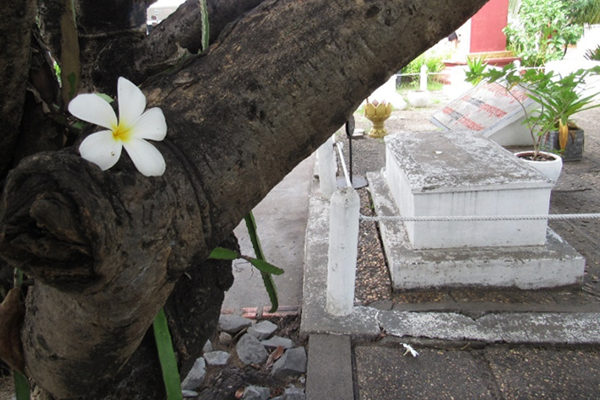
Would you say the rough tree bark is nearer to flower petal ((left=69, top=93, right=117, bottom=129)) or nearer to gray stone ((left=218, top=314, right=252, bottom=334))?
flower petal ((left=69, top=93, right=117, bottom=129))

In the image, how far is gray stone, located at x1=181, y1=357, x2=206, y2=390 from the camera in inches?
98.7

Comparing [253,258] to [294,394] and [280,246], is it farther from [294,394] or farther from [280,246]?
[280,246]

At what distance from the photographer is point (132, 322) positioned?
90cm

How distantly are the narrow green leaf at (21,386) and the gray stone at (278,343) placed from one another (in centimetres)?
175

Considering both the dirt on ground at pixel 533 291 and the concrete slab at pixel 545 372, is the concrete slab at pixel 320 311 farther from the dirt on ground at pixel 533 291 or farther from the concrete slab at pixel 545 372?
the concrete slab at pixel 545 372

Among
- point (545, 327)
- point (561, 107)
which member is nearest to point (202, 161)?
point (545, 327)

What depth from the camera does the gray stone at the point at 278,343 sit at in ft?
9.25

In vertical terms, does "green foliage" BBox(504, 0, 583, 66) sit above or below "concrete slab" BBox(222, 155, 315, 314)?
above

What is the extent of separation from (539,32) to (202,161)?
1165 cm

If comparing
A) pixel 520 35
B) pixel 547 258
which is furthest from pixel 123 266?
pixel 520 35

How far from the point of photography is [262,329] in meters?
2.98

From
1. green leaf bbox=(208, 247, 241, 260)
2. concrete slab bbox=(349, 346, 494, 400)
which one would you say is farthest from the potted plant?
green leaf bbox=(208, 247, 241, 260)

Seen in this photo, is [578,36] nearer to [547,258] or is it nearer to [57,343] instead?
[547,258]

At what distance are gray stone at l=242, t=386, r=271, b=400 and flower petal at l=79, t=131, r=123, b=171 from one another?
6.32 feet
